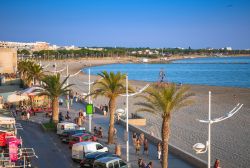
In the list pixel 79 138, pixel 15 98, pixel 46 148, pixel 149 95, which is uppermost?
pixel 149 95

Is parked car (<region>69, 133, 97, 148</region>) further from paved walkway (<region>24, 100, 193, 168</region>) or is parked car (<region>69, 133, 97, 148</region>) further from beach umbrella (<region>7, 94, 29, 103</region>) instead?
beach umbrella (<region>7, 94, 29, 103</region>)

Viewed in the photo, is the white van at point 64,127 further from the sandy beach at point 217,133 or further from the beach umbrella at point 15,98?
the beach umbrella at point 15,98

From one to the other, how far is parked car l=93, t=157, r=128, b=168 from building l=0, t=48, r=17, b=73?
191ft

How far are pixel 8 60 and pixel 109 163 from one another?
199 feet

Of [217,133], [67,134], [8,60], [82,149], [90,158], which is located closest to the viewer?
[90,158]

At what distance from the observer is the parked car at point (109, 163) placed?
16553 mm

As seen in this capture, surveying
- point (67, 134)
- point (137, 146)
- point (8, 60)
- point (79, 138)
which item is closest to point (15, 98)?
point (67, 134)

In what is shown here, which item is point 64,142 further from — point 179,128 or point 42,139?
point 179,128

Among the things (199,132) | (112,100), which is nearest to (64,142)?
(112,100)

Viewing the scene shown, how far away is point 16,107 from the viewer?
124ft

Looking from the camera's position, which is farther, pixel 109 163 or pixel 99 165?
pixel 99 165

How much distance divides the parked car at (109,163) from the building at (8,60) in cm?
5815

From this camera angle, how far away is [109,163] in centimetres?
1656

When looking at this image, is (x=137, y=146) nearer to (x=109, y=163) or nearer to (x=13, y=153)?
(x=109, y=163)
